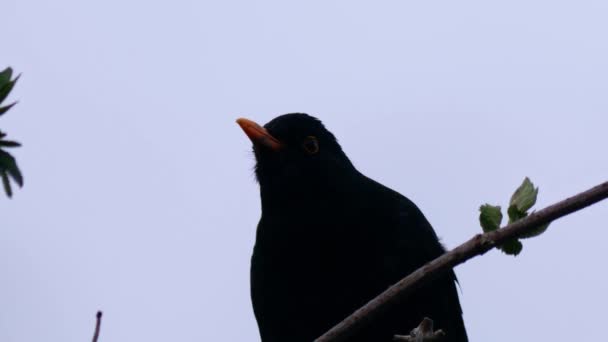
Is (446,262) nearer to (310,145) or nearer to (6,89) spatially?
(6,89)

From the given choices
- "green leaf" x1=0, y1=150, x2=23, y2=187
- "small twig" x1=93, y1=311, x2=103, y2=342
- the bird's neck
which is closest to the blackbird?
the bird's neck

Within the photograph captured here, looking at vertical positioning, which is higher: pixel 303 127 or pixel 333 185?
pixel 303 127

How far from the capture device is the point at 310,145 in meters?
6.35

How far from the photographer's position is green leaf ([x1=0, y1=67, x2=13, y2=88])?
184 centimetres

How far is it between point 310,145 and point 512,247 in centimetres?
336

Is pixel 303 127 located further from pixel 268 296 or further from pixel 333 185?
pixel 268 296

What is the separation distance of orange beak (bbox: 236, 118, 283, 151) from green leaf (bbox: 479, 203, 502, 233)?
3.20 metres

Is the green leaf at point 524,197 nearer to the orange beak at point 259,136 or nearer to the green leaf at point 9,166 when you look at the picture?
the green leaf at point 9,166

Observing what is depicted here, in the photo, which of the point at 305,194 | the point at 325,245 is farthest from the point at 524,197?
the point at 305,194

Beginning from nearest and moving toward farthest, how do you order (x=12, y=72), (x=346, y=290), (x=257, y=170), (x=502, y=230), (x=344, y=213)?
(x=12, y=72) < (x=502, y=230) < (x=346, y=290) < (x=344, y=213) < (x=257, y=170)

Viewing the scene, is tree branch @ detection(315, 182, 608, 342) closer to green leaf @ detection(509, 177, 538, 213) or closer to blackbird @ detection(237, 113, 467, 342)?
green leaf @ detection(509, 177, 538, 213)

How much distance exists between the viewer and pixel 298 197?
601cm

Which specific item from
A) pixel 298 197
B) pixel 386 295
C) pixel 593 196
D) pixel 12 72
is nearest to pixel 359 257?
pixel 298 197

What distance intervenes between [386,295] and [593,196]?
77 cm
